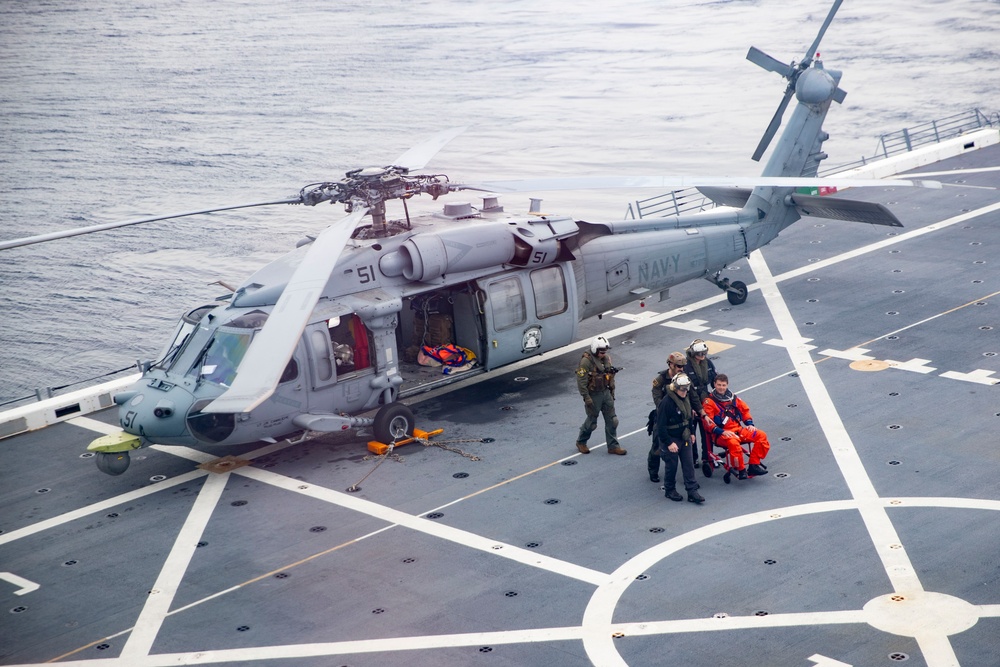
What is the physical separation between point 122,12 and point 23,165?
6505cm

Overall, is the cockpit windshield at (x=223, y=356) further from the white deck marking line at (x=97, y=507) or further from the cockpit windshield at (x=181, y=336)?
the white deck marking line at (x=97, y=507)

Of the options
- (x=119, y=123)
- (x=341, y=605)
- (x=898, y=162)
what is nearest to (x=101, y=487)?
(x=341, y=605)

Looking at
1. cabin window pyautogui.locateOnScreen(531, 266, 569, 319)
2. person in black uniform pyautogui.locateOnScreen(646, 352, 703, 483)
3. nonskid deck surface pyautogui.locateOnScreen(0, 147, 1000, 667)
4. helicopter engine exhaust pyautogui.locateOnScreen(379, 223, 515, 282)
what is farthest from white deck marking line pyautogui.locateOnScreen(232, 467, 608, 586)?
cabin window pyautogui.locateOnScreen(531, 266, 569, 319)

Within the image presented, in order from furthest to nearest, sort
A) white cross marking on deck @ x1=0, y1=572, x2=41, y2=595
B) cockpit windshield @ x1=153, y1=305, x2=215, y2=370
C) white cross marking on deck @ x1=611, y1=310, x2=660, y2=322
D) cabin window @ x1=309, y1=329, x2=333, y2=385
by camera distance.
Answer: white cross marking on deck @ x1=611, y1=310, x2=660, y2=322
cockpit windshield @ x1=153, y1=305, x2=215, y2=370
cabin window @ x1=309, y1=329, x2=333, y2=385
white cross marking on deck @ x1=0, y1=572, x2=41, y2=595

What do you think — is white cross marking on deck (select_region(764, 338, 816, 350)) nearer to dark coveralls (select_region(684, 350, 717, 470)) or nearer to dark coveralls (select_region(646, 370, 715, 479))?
dark coveralls (select_region(684, 350, 717, 470))

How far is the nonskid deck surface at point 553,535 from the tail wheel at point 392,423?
0.46 m

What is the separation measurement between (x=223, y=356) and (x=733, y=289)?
1194 cm

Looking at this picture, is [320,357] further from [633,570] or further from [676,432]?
[633,570]

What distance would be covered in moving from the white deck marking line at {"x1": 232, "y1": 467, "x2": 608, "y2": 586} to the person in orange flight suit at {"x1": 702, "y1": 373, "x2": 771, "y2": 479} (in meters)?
3.42

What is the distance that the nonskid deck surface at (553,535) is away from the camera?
498 inches

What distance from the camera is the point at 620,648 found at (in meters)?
12.3

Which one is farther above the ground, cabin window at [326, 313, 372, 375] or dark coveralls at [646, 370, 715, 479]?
cabin window at [326, 313, 372, 375]

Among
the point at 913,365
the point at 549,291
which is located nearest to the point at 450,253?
the point at 549,291

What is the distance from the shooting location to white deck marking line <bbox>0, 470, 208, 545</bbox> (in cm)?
1628
